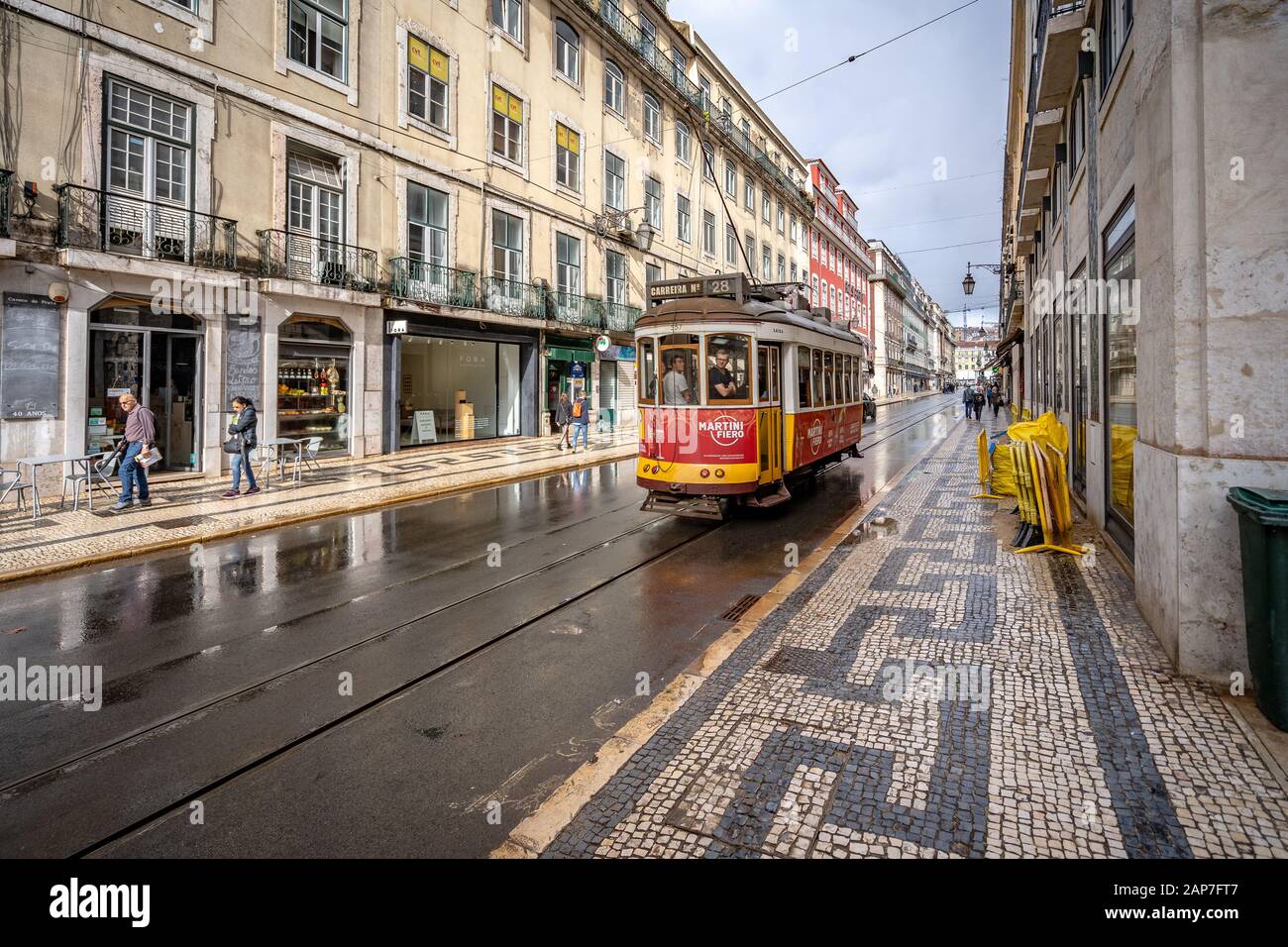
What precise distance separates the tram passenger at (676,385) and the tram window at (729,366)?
35 centimetres

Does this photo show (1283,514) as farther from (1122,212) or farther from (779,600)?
(1122,212)

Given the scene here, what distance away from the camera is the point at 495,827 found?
3037 mm

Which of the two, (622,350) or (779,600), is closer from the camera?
(779,600)

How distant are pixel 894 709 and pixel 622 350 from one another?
2555cm

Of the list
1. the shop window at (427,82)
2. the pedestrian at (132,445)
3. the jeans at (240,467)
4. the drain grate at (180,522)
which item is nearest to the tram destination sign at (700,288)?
the drain grate at (180,522)

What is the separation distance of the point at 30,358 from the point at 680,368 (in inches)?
458

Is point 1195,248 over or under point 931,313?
under

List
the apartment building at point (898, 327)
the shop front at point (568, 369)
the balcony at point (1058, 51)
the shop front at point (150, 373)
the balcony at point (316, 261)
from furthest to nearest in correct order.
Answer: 1. the apartment building at point (898, 327)
2. the shop front at point (568, 369)
3. the balcony at point (316, 261)
4. the shop front at point (150, 373)
5. the balcony at point (1058, 51)

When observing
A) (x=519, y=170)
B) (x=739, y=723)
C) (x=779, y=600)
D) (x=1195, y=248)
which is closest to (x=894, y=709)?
(x=739, y=723)

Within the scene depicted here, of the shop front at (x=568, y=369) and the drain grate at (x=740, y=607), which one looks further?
the shop front at (x=568, y=369)

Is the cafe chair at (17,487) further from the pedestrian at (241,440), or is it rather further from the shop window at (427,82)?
the shop window at (427,82)

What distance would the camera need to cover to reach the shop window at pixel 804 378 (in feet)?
36.0
